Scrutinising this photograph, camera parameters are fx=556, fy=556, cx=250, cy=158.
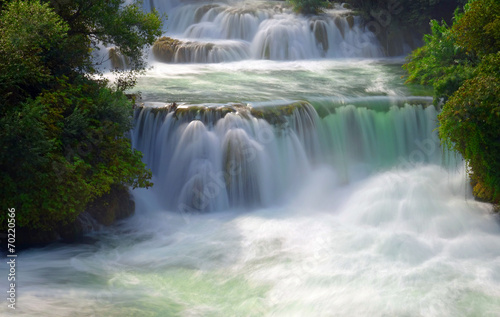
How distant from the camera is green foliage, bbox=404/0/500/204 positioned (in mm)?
11172

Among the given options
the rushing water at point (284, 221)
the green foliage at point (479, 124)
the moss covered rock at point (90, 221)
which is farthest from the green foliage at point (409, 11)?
the moss covered rock at point (90, 221)

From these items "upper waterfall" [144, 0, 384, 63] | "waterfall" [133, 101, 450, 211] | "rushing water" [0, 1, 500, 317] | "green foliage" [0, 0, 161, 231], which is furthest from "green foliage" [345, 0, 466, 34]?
"green foliage" [0, 0, 161, 231]

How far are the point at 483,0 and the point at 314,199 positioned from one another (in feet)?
21.3

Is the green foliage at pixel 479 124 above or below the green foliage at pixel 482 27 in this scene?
below

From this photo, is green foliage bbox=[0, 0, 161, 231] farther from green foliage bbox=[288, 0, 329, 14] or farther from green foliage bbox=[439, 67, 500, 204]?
green foliage bbox=[288, 0, 329, 14]

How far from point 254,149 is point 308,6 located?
47.1 ft

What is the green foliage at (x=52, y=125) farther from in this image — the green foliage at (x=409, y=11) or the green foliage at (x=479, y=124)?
the green foliage at (x=409, y=11)

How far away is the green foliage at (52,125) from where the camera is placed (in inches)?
382

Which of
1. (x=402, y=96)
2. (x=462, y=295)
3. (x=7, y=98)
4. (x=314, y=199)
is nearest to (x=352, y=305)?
(x=462, y=295)

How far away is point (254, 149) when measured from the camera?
13.4 metres

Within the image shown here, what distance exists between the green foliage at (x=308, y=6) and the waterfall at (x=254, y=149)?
11988 millimetres

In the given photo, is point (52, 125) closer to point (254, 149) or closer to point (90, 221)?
point (90, 221)

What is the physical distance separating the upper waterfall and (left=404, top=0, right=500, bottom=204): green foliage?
32.9 ft

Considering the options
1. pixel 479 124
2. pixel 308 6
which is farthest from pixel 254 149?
pixel 308 6
